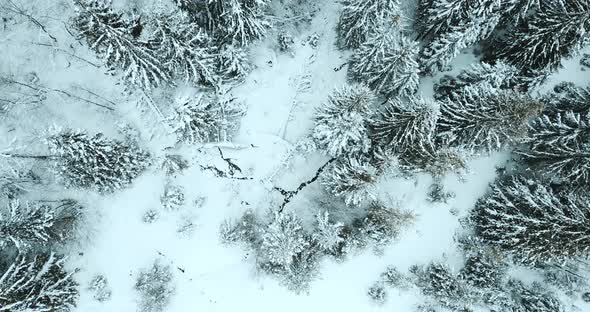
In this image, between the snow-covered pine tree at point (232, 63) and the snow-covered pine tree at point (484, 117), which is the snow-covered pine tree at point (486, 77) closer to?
the snow-covered pine tree at point (484, 117)

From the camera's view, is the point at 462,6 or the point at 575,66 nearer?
the point at 462,6

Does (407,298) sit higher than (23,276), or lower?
higher

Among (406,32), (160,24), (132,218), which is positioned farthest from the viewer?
(406,32)

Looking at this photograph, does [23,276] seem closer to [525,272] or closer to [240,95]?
[240,95]

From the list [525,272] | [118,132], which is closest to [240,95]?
[118,132]

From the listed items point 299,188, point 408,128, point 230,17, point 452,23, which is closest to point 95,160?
point 230,17

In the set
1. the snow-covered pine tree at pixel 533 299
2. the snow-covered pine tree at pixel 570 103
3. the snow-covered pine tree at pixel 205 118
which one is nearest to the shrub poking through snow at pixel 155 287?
the snow-covered pine tree at pixel 205 118

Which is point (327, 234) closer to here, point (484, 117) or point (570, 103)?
point (484, 117)

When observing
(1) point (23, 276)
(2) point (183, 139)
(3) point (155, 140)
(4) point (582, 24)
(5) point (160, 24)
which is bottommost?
(1) point (23, 276)
